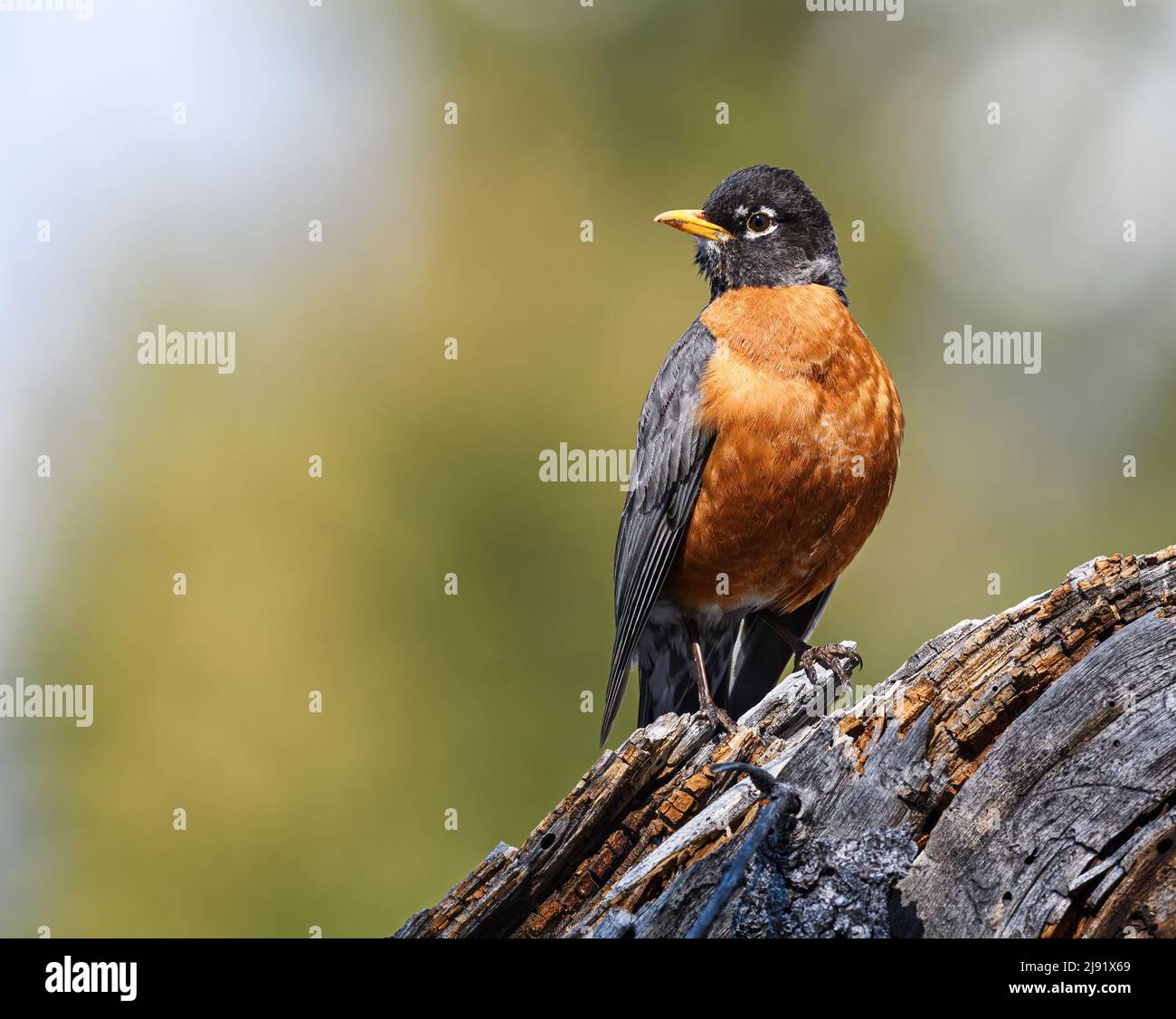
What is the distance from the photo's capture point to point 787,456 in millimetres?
5039

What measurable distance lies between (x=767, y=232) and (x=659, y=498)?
1.65 metres

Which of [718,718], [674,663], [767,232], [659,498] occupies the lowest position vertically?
[718,718]

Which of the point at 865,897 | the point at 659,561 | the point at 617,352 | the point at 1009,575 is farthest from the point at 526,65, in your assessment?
the point at 865,897

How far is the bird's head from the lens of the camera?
5871 millimetres

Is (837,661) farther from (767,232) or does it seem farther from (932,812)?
(767,232)

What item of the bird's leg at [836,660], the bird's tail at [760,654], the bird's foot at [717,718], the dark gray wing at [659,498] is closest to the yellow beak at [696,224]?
the dark gray wing at [659,498]

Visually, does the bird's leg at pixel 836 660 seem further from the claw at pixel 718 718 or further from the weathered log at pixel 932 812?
the weathered log at pixel 932 812

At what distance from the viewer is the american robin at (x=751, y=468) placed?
509cm

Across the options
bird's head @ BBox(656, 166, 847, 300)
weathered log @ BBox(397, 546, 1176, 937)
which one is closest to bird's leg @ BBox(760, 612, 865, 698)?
weathered log @ BBox(397, 546, 1176, 937)

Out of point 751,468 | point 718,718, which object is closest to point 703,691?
point 718,718

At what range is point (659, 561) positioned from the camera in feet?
17.6

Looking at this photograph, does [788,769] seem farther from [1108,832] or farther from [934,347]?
[934,347]
